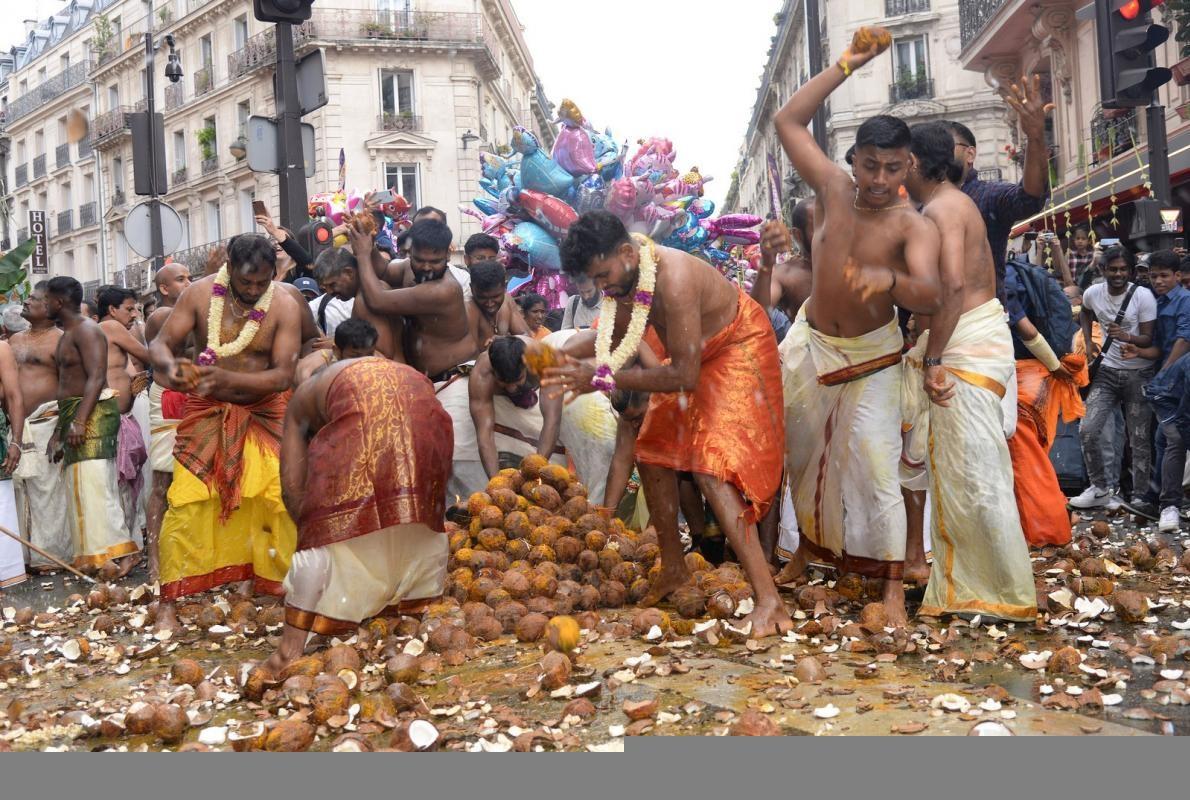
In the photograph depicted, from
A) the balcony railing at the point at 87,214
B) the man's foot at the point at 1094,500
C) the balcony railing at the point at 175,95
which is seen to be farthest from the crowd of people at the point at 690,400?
the balcony railing at the point at 87,214

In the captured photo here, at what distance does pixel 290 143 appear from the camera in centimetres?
763

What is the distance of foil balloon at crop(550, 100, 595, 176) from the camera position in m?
9.89

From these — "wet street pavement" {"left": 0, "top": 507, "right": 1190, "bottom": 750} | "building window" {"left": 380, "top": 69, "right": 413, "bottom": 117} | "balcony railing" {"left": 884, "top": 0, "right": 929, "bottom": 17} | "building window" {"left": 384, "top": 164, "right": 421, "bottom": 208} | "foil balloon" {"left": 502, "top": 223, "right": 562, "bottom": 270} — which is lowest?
"wet street pavement" {"left": 0, "top": 507, "right": 1190, "bottom": 750}

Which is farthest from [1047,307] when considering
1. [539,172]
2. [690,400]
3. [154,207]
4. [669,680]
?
[154,207]

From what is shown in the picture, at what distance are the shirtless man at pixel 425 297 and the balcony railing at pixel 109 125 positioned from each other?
37.7 meters

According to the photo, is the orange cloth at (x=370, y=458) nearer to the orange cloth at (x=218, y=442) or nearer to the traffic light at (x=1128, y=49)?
Result: the orange cloth at (x=218, y=442)

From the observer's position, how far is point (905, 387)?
16.2ft

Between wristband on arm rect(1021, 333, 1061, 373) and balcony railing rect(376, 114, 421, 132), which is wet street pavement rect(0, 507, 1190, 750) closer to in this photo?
wristband on arm rect(1021, 333, 1061, 373)

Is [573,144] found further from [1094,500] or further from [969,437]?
[969,437]

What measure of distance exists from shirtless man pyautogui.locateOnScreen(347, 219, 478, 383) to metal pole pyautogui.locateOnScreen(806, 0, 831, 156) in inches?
132

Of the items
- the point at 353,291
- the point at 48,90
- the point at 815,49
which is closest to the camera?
the point at 353,291

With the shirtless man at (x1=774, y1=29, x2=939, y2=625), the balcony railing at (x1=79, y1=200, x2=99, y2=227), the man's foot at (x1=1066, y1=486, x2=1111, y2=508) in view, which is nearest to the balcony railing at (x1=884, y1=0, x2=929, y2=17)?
the man's foot at (x1=1066, y1=486, x2=1111, y2=508)

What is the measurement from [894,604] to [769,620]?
Answer: 21.6 inches

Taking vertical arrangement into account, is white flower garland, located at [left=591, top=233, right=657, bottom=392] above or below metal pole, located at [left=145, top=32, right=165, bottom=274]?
below
